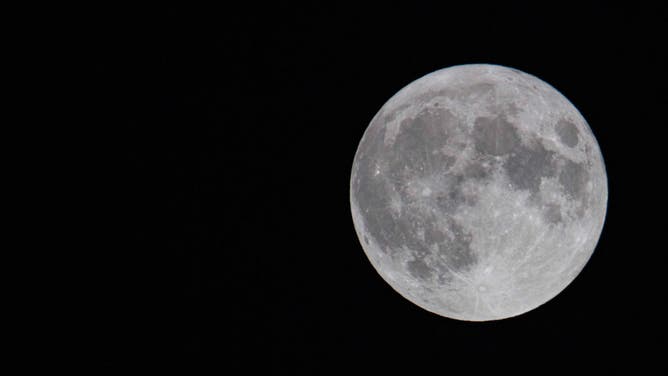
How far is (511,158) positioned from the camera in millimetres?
5160

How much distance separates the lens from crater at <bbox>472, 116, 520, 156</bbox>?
517 centimetres

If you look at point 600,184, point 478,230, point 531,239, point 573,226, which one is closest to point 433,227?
point 478,230

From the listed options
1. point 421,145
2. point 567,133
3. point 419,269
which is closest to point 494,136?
point 421,145

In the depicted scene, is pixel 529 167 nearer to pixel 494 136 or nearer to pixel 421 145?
pixel 494 136

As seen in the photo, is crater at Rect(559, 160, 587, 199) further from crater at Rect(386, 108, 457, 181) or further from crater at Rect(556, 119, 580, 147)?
crater at Rect(386, 108, 457, 181)

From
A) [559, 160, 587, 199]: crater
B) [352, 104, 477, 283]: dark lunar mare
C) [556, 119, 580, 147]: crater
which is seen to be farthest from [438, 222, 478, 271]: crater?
[556, 119, 580, 147]: crater

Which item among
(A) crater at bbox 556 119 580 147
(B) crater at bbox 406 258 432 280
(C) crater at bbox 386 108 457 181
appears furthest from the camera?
(B) crater at bbox 406 258 432 280

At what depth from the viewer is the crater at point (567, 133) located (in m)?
5.41

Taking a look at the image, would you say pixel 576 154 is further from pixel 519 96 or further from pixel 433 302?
pixel 433 302

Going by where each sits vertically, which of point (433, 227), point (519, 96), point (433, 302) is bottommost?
point (433, 302)

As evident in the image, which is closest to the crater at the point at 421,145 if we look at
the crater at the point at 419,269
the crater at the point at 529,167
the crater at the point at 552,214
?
the crater at the point at 529,167

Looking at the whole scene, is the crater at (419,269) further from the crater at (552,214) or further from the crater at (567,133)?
the crater at (567,133)

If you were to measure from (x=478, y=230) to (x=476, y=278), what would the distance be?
423 millimetres

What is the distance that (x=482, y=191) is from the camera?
5125 millimetres
